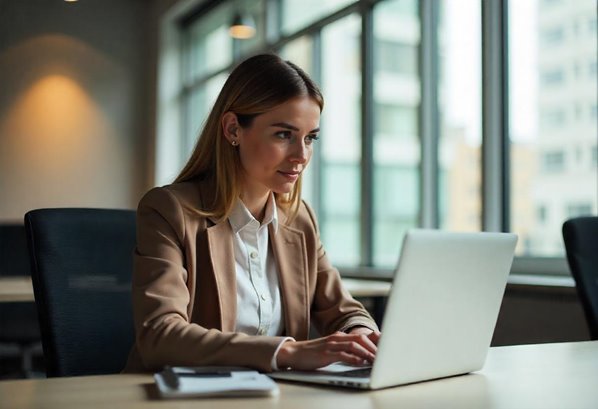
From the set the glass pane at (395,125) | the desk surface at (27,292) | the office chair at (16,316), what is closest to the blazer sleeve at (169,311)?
the desk surface at (27,292)

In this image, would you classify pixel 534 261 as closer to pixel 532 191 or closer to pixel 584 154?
pixel 532 191

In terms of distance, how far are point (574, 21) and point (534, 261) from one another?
3.26 ft

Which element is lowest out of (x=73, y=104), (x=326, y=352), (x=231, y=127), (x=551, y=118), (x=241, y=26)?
(x=326, y=352)

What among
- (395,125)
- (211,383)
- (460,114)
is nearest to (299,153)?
(211,383)

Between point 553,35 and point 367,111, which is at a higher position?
point 553,35

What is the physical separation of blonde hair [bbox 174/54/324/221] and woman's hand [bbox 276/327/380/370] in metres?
0.46

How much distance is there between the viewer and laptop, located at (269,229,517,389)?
112 cm

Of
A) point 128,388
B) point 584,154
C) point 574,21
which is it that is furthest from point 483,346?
point 574,21

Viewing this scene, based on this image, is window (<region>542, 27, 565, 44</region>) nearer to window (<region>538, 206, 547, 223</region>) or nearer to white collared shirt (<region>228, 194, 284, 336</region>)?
window (<region>538, 206, 547, 223</region>)

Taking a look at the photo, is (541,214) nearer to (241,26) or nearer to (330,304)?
(330,304)

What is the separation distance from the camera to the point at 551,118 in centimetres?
328

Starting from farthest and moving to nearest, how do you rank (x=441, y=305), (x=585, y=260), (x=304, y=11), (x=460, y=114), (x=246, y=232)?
(x=304, y=11) < (x=460, y=114) < (x=585, y=260) < (x=246, y=232) < (x=441, y=305)

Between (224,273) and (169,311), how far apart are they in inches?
9.0

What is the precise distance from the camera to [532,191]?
3373mm
